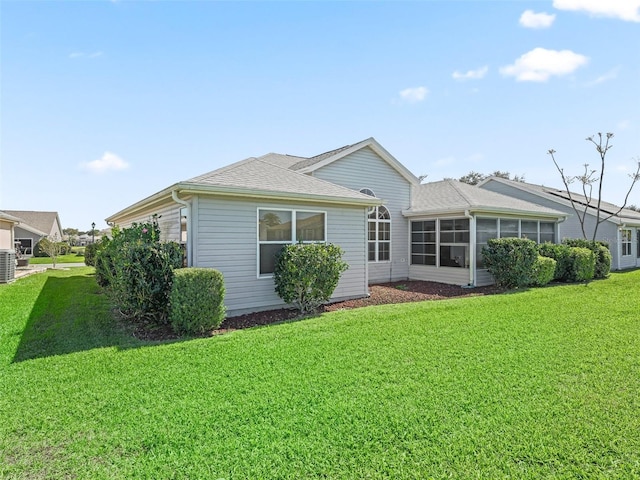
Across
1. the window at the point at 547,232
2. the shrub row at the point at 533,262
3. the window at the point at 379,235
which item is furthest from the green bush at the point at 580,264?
the window at the point at 379,235

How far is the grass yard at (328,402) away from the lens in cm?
285

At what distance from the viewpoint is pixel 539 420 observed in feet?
11.4

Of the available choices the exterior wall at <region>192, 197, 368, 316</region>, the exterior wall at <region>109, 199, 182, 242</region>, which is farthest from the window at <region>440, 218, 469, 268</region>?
the exterior wall at <region>109, 199, 182, 242</region>

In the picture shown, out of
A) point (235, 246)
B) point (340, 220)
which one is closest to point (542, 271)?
point (340, 220)

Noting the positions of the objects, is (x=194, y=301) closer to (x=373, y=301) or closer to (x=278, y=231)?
(x=278, y=231)

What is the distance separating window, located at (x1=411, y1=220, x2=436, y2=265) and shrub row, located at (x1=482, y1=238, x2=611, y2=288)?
2.03 meters

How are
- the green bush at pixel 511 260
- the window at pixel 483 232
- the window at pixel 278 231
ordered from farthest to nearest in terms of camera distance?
1. the window at pixel 483 232
2. the green bush at pixel 511 260
3. the window at pixel 278 231

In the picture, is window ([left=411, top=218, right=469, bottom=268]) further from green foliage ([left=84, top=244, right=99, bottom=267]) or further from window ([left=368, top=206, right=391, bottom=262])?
green foliage ([left=84, top=244, right=99, bottom=267])

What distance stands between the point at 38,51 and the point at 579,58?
1614 cm

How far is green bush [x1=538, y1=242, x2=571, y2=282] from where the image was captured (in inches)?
540

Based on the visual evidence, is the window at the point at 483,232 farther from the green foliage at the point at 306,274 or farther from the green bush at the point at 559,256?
the green foliage at the point at 306,274

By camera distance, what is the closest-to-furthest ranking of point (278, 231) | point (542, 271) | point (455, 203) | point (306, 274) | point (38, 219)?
point (306, 274) < point (278, 231) < point (542, 271) < point (455, 203) < point (38, 219)

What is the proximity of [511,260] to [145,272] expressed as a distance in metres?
11.2

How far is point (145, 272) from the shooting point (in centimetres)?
689
